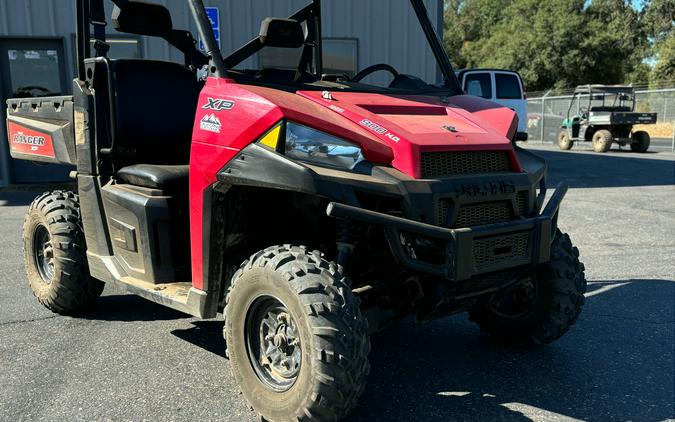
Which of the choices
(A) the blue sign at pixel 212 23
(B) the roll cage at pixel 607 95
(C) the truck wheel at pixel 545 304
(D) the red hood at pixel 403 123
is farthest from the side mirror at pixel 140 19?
(B) the roll cage at pixel 607 95

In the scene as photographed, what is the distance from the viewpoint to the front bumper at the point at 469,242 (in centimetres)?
255

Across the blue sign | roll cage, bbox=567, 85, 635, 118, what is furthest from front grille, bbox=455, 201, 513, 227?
roll cage, bbox=567, 85, 635, 118

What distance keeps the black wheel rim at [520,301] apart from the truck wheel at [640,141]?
18.7m

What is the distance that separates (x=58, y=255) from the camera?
4.23 metres

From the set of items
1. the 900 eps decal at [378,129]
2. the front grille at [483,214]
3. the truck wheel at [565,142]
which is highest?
the 900 eps decal at [378,129]

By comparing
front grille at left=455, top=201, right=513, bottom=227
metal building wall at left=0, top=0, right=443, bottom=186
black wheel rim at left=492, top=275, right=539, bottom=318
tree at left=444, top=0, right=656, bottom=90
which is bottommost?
black wheel rim at left=492, top=275, right=539, bottom=318

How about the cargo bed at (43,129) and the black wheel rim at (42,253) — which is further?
the black wheel rim at (42,253)

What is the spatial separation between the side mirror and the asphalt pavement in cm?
190

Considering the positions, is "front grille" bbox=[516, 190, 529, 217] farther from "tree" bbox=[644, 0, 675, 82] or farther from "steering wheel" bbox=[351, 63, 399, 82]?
"tree" bbox=[644, 0, 675, 82]

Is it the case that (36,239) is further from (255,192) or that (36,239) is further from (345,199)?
(345,199)

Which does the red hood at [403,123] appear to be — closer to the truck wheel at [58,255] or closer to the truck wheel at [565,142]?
the truck wheel at [58,255]

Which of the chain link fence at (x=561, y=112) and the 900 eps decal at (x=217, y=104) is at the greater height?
the 900 eps decal at (x=217, y=104)

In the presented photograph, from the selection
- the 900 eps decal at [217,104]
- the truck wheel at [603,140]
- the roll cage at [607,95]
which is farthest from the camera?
the roll cage at [607,95]

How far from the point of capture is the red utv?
2600mm
